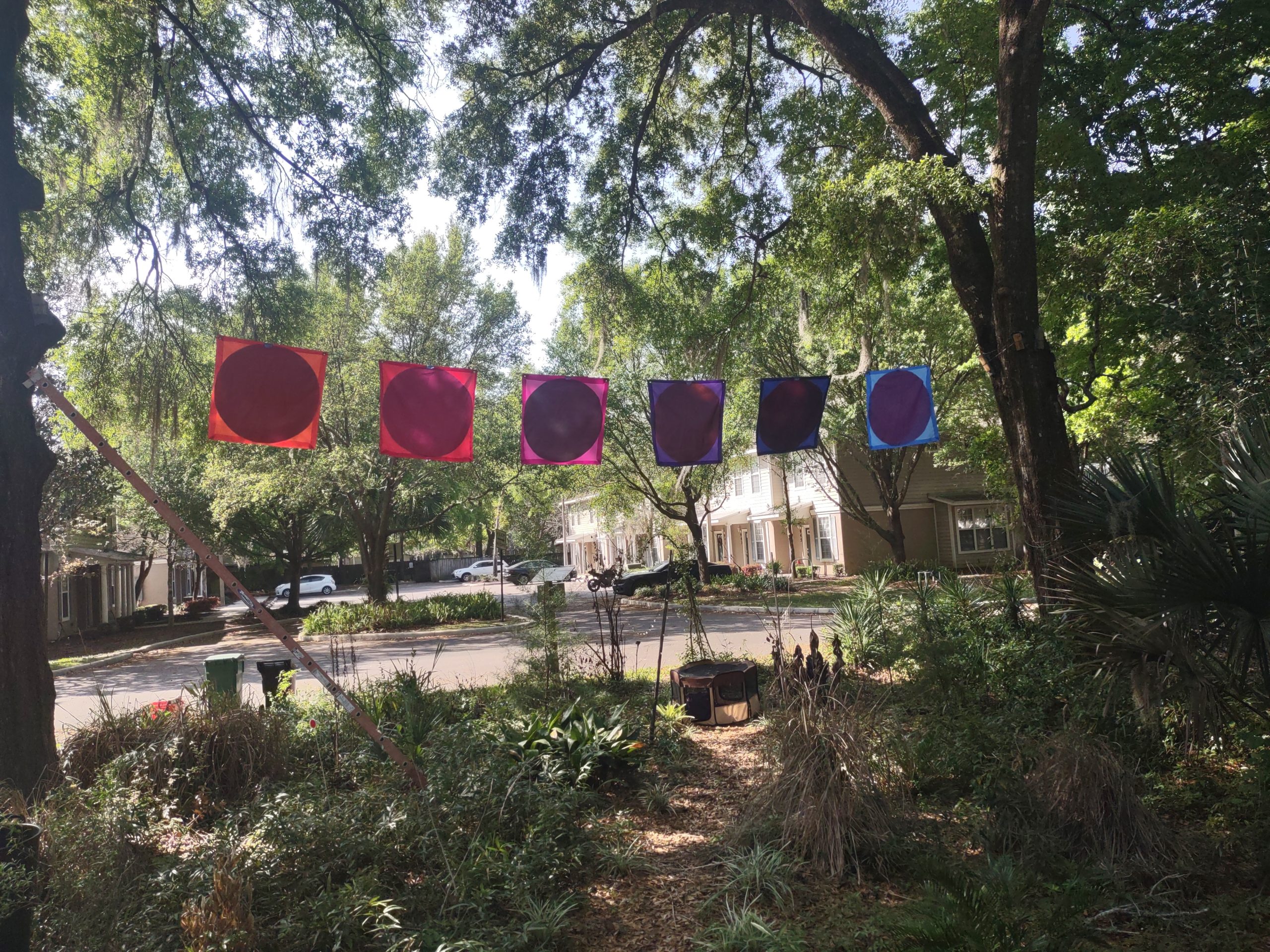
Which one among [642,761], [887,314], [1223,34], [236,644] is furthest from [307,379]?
[236,644]

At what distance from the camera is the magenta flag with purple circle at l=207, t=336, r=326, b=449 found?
21.3ft

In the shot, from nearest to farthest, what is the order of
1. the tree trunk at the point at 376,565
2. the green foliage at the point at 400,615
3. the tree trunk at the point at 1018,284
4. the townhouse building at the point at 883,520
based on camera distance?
the tree trunk at the point at 1018,284, the green foliage at the point at 400,615, the tree trunk at the point at 376,565, the townhouse building at the point at 883,520

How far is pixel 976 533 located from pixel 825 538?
6.00 m

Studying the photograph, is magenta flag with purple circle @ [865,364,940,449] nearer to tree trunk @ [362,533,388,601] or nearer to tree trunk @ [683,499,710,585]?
tree trunk @ [362,533,388,601]

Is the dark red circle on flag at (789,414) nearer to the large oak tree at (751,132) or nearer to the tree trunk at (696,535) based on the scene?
the large oak tree at (751,132)

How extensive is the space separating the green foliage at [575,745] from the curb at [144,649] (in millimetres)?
11205

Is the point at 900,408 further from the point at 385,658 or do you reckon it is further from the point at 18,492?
the point at 385,658

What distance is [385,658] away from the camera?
1484cm

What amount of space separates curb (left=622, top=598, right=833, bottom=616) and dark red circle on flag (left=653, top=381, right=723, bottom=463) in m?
7.13

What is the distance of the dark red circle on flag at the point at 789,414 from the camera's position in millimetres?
8859

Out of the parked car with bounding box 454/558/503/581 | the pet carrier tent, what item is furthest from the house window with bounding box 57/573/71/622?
the parked car with bounding box 454/558/503/581

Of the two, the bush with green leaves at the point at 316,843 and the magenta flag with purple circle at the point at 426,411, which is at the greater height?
the magenta flag with purple circle at the point at 426,411

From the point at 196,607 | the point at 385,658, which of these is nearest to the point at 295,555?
the point at 196,607

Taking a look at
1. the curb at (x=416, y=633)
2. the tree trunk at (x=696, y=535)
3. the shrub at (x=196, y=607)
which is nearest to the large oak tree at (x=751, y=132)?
the curb at (x=416, y=633)
